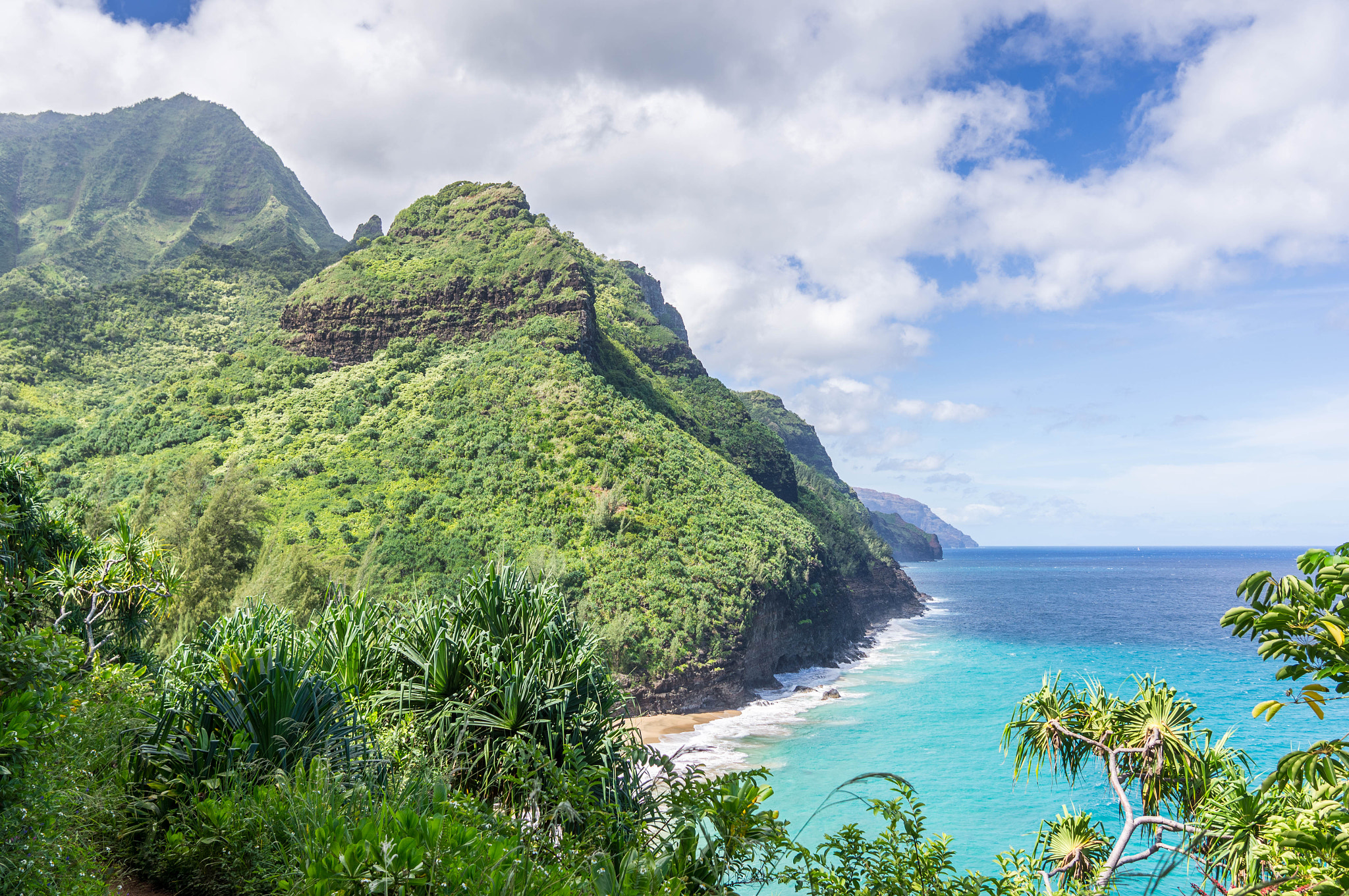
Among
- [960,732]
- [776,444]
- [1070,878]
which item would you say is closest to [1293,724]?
[960,732]

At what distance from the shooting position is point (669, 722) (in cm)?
3092

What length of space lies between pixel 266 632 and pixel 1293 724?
→ 5446 cm

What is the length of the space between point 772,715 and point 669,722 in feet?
22.0

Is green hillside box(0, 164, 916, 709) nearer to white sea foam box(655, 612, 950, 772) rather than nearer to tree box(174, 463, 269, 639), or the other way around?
tree box(174, 463, 269, 639)

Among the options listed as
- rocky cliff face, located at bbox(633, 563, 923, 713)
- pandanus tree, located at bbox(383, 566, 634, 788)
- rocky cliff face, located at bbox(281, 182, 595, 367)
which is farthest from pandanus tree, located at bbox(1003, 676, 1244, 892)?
rocky cliff face, located at bbox(281, 182, 595, 367)

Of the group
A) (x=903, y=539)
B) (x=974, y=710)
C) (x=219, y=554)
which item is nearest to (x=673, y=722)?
(x=219, y=554)

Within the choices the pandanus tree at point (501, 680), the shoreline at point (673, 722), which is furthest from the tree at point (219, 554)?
the pandanus tree at point (501, 680)

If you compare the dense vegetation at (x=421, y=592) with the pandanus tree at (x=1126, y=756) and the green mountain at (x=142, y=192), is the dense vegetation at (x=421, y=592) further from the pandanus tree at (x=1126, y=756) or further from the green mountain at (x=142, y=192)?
the green mountain at (x=142, y=192)

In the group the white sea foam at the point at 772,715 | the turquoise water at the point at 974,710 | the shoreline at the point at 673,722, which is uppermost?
the shoreline at the point at 673,722

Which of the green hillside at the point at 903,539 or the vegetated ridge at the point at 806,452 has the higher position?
the vegetated ridge at the point at 806,452

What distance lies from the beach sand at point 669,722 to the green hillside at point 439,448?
0.72m

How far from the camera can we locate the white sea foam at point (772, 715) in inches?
1067

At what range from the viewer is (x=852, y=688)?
4259 centimetres

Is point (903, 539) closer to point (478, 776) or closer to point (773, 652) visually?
point (773, 652)
